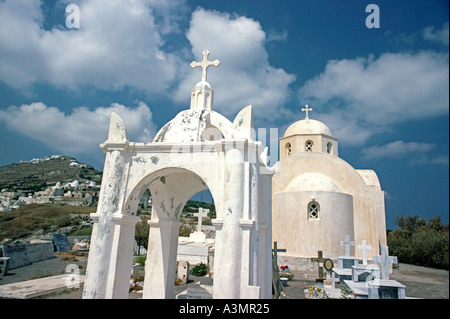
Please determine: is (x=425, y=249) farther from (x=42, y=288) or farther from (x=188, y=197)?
(x=42, y=288)

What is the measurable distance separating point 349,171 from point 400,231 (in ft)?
51.4

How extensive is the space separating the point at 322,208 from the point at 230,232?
12.3 meters

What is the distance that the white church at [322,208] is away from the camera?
15422mm

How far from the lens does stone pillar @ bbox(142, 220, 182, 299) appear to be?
23.2 ft

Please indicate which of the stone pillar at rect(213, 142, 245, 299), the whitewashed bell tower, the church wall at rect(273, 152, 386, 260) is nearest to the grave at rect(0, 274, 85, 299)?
the whitewashed bell tower

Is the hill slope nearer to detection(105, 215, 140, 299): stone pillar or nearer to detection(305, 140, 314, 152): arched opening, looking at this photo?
detection(305, 140, 314, 152): arched opening

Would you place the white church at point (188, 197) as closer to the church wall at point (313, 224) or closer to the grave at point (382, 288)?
the grave at point (382, 288)

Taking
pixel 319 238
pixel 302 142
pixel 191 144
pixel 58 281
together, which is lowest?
pixel 58 281

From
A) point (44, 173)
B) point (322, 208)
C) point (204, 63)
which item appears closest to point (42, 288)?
point (204, 63)

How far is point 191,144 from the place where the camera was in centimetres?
546
